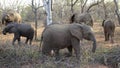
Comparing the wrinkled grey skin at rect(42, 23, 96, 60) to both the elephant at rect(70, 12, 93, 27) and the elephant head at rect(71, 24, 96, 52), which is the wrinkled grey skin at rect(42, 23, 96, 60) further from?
the elephant at rect(70, 12, 93, 27)

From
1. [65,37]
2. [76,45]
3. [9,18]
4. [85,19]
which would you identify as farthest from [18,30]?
[9,18]

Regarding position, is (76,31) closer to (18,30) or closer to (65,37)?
(65,37)

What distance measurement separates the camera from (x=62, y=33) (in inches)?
396

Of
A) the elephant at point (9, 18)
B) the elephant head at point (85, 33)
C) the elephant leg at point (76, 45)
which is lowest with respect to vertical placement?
the elephant at point (9, 18)

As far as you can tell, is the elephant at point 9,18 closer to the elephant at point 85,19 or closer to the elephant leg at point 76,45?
the elephant at point 85,19

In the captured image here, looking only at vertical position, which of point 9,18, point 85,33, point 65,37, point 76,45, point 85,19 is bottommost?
point 9,18

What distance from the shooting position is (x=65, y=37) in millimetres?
10000

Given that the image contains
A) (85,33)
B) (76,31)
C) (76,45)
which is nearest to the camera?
(76,45)

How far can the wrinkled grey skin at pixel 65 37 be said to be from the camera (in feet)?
32.6

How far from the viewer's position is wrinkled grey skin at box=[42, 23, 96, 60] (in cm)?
994

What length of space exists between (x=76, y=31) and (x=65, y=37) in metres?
0.41

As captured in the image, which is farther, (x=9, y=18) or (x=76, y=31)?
(x=9, y=18)

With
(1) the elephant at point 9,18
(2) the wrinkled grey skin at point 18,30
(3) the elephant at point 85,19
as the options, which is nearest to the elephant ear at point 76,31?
(2) the wrinkled grey skin at point 18,30

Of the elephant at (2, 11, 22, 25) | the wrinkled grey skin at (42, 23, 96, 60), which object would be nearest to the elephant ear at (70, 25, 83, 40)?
the wrinkled grey skin at (42, 23, 96, 60)
